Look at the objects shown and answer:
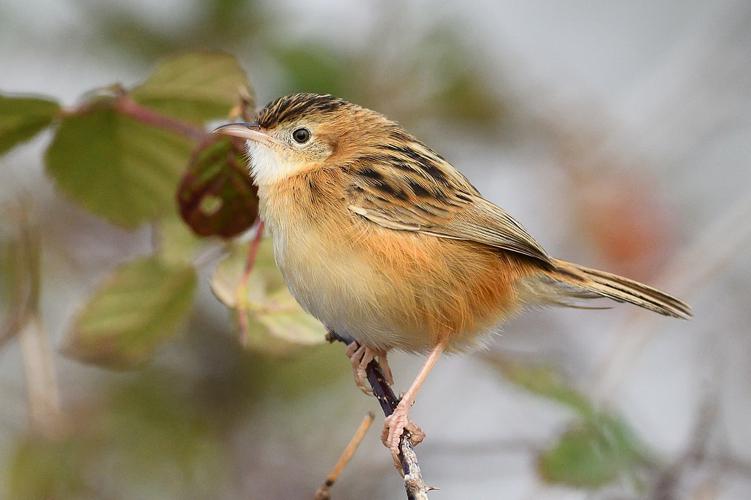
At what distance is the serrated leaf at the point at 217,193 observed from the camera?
8.56ft

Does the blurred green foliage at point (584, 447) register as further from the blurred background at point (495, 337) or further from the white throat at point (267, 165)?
the white throat at point (267, 165)

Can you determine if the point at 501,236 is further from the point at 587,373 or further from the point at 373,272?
the point at 587,373

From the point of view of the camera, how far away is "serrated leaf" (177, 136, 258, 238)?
261 centimetres

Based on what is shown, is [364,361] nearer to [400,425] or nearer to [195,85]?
[400,425]

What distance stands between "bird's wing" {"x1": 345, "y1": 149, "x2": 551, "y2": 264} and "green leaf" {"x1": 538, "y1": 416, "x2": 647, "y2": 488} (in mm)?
540

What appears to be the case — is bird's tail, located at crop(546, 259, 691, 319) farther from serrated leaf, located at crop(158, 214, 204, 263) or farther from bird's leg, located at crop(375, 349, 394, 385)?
serrated leaf, located at crop(158, 214, 204, 263)

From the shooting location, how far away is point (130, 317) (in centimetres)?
281

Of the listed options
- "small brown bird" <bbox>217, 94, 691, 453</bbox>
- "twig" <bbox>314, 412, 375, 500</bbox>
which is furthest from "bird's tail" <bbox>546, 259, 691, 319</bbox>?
"twig" <bbox>314, 412, 375, 500</bbox>

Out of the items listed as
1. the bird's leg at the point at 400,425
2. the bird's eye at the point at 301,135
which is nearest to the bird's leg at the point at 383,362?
the bird's leg at the point at 400,425

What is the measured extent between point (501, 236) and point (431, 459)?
142 cm

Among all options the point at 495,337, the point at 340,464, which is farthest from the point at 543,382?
the point at 340,464

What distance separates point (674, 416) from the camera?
598 centimetres

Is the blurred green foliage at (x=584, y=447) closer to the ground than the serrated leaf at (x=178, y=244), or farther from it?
farther from it

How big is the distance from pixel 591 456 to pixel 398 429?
0.67 meters
